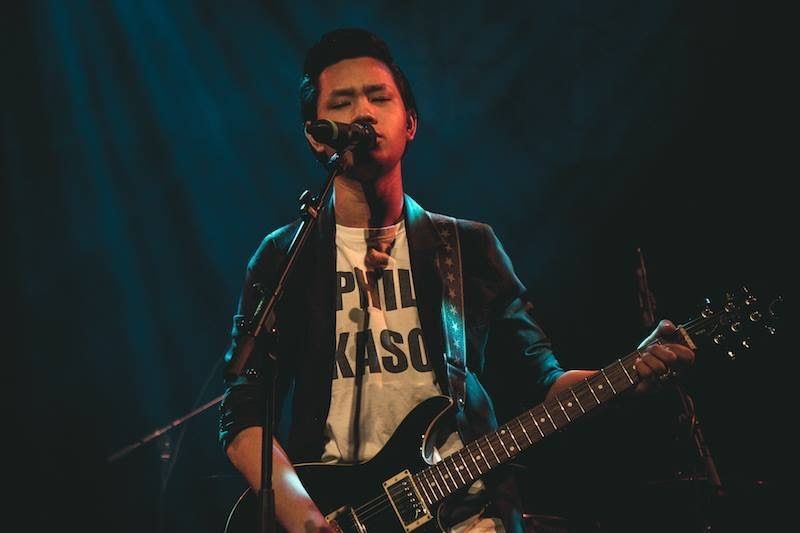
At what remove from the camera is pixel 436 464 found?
2.21m

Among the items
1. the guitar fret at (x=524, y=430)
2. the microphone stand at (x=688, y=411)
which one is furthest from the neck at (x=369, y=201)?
the microphone stand at (x=688, y=411)

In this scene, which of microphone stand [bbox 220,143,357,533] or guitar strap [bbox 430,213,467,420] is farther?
guitar strap [bbox 430,213,467,420]

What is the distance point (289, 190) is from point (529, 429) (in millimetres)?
2519

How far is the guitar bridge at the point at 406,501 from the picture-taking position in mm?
2119

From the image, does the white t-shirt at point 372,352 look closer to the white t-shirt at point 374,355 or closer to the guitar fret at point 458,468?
the white t-shirt at point 374,355

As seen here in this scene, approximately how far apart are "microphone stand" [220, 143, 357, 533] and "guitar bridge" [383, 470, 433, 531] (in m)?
0.64

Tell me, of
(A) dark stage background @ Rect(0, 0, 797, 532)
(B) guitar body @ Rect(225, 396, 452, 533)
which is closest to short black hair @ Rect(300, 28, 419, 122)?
(A) dark stage background @ Rect(0, 0, 797, 532)

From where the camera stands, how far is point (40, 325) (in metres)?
4.14

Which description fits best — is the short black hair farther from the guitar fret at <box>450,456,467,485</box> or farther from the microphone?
the guitar fret at <box>450,456,467,485</box>

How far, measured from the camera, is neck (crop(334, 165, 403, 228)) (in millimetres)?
2766

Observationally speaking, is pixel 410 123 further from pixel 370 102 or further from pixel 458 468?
pixel 458 468

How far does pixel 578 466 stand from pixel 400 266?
1711mm

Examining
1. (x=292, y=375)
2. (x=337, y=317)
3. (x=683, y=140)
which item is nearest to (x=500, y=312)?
(x=337, y=317)

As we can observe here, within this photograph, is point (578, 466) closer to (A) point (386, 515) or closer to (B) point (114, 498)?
(A) point (386, 515)
